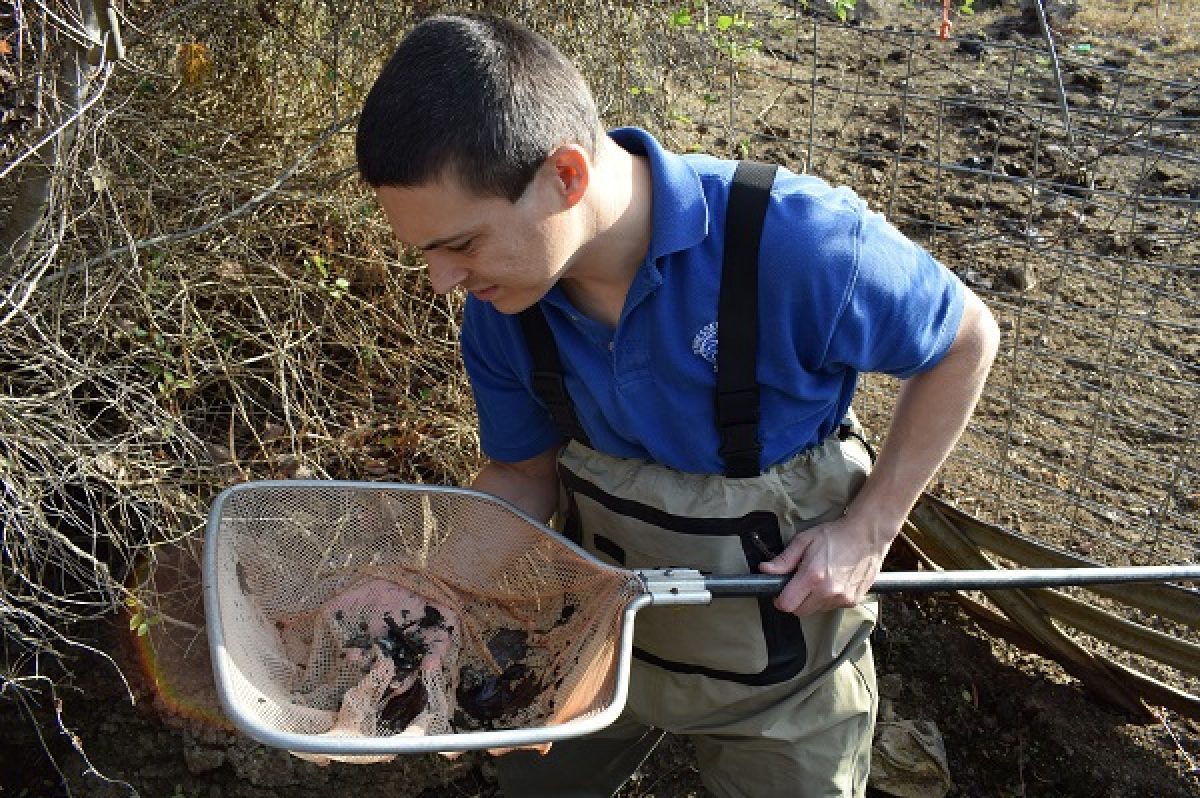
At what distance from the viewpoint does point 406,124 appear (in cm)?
155

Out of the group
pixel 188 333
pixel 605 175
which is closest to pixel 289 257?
pixel 188 333

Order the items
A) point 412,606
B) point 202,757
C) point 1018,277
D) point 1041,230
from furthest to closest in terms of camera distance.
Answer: point 1041,230 → point 1018,277 → point 202,757 → point 412,606

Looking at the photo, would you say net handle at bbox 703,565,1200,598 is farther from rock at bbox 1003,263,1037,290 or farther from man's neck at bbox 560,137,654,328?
rock at bbox 1003,263,1037,290

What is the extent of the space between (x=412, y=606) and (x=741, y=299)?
85 cm

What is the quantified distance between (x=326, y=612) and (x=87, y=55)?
4.27ft

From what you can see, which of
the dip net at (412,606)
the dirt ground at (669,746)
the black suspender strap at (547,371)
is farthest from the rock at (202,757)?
the black suspender strap at (547,371)

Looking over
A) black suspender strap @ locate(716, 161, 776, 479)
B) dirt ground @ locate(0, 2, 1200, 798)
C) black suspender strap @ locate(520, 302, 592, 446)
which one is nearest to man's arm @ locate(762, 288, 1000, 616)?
black suspender strap @ locate(716, 161, 776, 479)

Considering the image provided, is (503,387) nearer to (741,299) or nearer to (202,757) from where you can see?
(741,299)

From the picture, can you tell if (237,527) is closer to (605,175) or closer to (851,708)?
(605,175)

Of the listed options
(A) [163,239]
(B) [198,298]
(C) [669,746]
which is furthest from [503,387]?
(C) [669,746]

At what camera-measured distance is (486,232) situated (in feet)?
5.29

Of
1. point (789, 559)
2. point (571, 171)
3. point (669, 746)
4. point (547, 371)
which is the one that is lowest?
point (669, 746)

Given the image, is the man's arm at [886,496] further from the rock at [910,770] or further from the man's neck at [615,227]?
the rock at [910,770]

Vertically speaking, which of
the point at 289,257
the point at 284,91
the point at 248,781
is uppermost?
the point at 284,91
